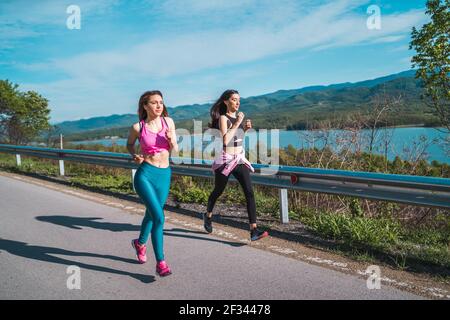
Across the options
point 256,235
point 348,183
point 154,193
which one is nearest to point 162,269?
point 154,193

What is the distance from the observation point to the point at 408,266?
413 cm

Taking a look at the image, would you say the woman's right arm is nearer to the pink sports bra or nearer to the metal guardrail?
the pink sports bra

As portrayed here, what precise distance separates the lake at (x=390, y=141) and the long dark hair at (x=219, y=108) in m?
1.86

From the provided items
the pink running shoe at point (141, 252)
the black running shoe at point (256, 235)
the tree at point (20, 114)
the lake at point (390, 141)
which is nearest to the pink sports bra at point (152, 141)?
the pink running shoe at point (141, 252)

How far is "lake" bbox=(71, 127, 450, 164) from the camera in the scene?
7.27 m

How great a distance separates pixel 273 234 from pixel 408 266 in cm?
177

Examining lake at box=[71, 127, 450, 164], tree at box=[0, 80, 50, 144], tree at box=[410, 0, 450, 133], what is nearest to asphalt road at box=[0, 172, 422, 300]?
lake at box=[71, 127, 450, 164]

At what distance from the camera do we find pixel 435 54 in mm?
11539

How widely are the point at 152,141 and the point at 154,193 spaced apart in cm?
53

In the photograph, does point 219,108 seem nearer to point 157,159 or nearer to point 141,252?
point 157,159

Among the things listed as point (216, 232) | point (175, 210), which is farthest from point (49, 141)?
point (216, 232)

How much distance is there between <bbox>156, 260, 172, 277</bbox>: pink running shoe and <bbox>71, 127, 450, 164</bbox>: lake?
3546mm

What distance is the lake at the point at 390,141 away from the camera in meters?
7.27

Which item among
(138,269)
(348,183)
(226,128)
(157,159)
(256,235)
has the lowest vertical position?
(138,269)
